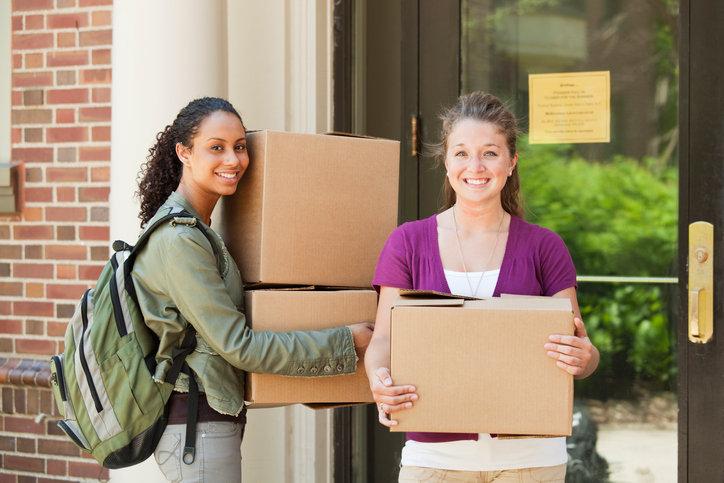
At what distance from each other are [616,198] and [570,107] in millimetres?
403

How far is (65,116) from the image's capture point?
296 centimetres

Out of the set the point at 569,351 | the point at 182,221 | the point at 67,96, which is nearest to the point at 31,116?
the point at 67,96

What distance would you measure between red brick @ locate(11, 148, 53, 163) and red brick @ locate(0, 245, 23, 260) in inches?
15.1

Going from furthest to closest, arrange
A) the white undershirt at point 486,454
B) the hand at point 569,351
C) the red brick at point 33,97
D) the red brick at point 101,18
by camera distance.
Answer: the red brick at point 33,97
the red brick at point 101,18
the white undershirt at point 486,454
the hand at point 569,351

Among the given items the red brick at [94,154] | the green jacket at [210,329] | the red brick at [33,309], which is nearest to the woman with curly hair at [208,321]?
the green jacket at [210,329]

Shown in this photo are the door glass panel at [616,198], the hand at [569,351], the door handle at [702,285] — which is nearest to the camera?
the hand at [569,351]

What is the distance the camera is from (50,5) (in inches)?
117

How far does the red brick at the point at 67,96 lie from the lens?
2.94m

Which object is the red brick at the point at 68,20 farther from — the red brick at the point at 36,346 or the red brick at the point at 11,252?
the red brick at the point at 36,346

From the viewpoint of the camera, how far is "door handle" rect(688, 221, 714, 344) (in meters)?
2.50

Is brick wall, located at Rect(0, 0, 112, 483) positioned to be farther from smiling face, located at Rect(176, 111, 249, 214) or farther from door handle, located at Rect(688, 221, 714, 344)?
door handle, located at Rect(688, 221, 714, 344)

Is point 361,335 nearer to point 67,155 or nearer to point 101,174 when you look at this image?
point 101,174

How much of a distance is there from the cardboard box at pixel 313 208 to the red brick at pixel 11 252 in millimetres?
1511

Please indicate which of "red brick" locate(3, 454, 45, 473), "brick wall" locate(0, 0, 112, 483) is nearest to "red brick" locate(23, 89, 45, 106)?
"brick wall" locate(0, 0, 112, 483)
